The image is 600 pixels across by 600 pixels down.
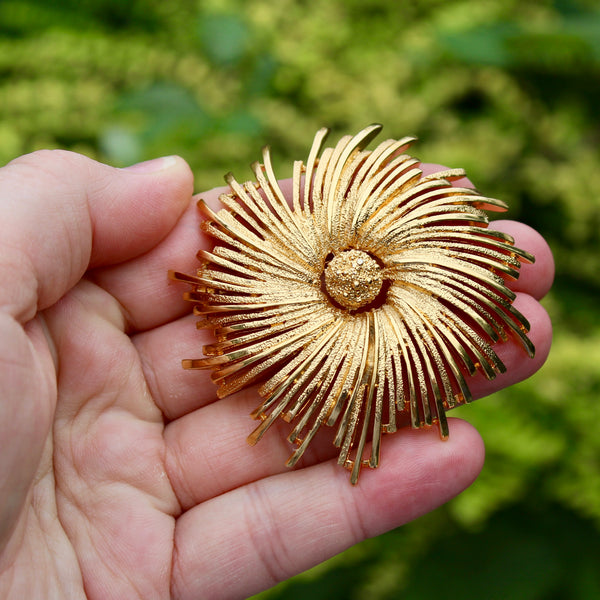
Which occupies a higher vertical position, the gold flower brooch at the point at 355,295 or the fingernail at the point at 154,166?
the fingernail at the point at 154,166

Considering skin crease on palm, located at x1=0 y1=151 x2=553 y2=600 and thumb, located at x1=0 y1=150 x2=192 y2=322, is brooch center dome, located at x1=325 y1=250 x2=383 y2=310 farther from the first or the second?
thumb, located at x1=0 y1=150 x2=192 y2=322

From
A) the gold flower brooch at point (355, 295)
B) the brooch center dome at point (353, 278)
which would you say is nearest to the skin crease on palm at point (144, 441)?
the gold flower brooch at point (355, 295)

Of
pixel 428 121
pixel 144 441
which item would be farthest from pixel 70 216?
pixel 428 121

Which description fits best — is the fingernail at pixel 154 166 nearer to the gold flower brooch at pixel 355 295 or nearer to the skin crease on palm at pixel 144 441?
the skin crease on palm at pixel 144 441

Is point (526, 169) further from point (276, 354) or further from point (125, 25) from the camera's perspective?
point (125, 25)

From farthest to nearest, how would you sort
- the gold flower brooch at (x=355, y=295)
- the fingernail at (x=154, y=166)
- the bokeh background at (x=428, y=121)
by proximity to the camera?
1. the bokeh background at (x=428, y=121)
2. the fingernail at (x=154, y=166)
3. the gold flower brooch at (x=355, y=295)

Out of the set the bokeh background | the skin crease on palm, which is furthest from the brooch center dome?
the bokeh background

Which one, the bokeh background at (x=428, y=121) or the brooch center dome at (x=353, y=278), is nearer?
the brooch center dome at (x=353, y=278)
